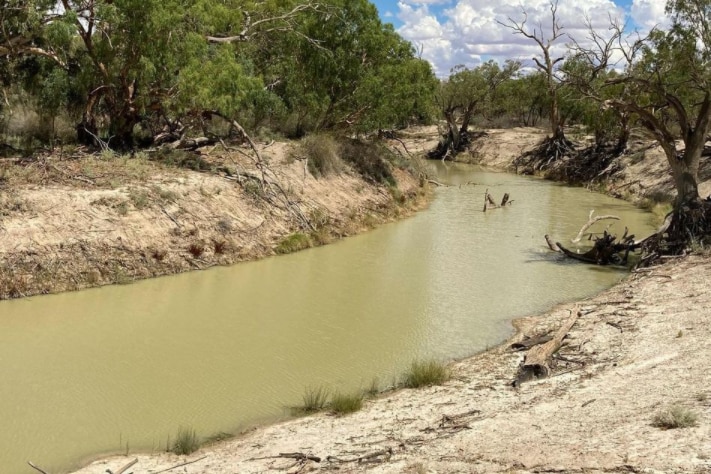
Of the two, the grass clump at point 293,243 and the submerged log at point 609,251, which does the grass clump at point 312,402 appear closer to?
the grass clump at point 293,243

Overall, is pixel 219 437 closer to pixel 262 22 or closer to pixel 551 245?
pixel 551 245

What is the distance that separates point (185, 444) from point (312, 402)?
1739 mm

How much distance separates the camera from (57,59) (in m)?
15.7

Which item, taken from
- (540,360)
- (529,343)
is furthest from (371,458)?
(529,343)

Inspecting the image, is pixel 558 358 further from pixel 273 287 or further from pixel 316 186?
pixel 316 186

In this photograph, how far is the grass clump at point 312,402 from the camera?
7.86 m

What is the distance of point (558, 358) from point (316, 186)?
475 inches

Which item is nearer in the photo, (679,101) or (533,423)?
(533,423)

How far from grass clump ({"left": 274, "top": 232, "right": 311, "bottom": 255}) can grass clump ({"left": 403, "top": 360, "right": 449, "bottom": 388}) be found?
7990mm

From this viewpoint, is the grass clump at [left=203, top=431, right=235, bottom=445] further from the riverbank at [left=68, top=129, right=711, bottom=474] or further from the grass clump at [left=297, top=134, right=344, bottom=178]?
the grass clump at [left=297, top=134, right=344, bottom=178]

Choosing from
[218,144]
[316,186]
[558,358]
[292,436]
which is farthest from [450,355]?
[218,144]

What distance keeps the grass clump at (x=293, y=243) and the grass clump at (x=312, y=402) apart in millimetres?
8065

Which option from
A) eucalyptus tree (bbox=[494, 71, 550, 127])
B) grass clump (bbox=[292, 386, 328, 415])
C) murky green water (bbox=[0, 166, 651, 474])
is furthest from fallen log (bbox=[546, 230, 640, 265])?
eucalyptus tree (bbox=[494, 71, 550, 127])

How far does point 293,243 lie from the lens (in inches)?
647
